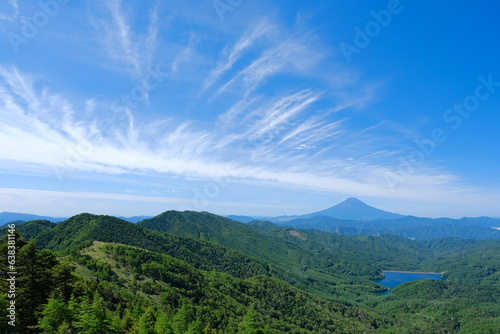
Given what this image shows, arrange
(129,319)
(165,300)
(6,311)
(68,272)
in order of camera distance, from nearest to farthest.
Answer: (6,311), (68,272), (129,319), (165,300)

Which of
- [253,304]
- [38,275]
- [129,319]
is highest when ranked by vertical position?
[38,275]

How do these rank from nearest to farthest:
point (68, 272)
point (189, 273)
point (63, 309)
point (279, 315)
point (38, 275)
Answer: point (63, 309), point (38, 275), point (68, 272), point (189, 273), point (279, 315)

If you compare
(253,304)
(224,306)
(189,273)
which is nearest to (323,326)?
(253,304)

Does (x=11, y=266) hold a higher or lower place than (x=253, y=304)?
higher

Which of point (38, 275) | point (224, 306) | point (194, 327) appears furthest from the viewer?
point (224, 306)

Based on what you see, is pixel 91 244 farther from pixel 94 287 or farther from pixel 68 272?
pixel 68 272

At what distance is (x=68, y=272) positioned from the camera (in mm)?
45688

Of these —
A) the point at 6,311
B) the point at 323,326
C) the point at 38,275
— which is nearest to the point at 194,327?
the point at 38,275

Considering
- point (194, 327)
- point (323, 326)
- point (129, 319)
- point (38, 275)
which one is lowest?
point (323, 326)

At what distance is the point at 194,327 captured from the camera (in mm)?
58438

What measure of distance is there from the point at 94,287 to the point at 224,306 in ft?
322

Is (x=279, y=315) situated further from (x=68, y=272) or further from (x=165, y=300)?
(x=68, y=272)

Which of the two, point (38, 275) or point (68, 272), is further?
point (68, 272)

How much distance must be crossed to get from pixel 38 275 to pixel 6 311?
886cm
